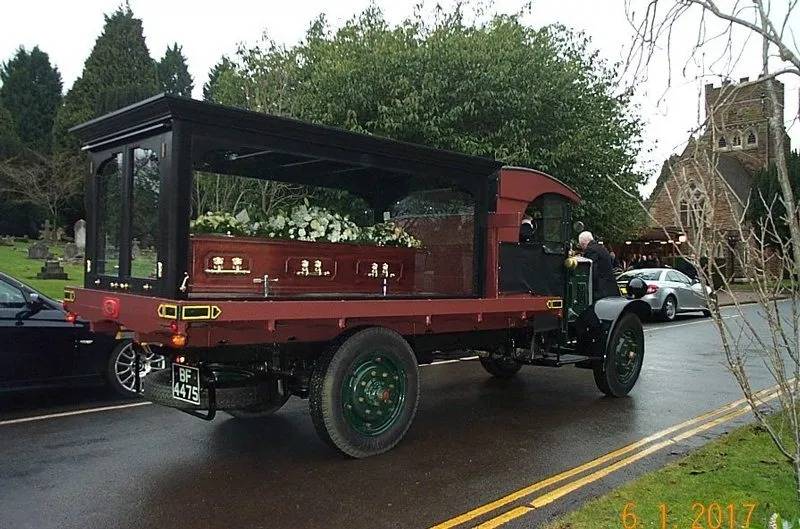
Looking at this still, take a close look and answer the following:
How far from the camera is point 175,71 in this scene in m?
53.5

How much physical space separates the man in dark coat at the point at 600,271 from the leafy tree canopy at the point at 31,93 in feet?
138

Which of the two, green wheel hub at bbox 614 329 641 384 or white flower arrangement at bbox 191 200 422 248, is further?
green wheel hub at bbox 614 329 641 384

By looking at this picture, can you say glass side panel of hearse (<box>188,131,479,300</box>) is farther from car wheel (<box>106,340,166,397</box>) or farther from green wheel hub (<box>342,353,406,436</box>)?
car wheel (<box>106,340,166,397</box>)

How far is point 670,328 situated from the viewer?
16203mm

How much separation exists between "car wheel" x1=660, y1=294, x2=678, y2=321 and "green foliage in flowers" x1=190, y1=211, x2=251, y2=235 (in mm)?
15264

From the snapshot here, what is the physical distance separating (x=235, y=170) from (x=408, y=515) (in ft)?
11.5

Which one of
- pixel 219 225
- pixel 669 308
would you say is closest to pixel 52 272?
pixel 219 225

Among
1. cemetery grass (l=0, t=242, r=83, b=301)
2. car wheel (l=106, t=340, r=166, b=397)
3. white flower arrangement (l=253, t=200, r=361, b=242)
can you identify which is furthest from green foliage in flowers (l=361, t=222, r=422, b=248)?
cemetery grass (l=0, t=242, r=83, b=301)

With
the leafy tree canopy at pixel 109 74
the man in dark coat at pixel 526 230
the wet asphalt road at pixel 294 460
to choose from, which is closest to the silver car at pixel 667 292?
the wet asphalt road at pixel 294 460

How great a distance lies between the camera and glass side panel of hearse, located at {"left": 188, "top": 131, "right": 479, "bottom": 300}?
16.5 feet

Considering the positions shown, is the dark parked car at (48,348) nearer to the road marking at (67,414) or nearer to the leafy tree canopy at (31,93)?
the road marking at (67,414)

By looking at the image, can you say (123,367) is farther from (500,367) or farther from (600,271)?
(600,271)

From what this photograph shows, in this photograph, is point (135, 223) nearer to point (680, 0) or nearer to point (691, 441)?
point (680, 0)

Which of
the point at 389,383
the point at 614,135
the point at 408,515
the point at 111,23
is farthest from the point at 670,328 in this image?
the point at 111,23
